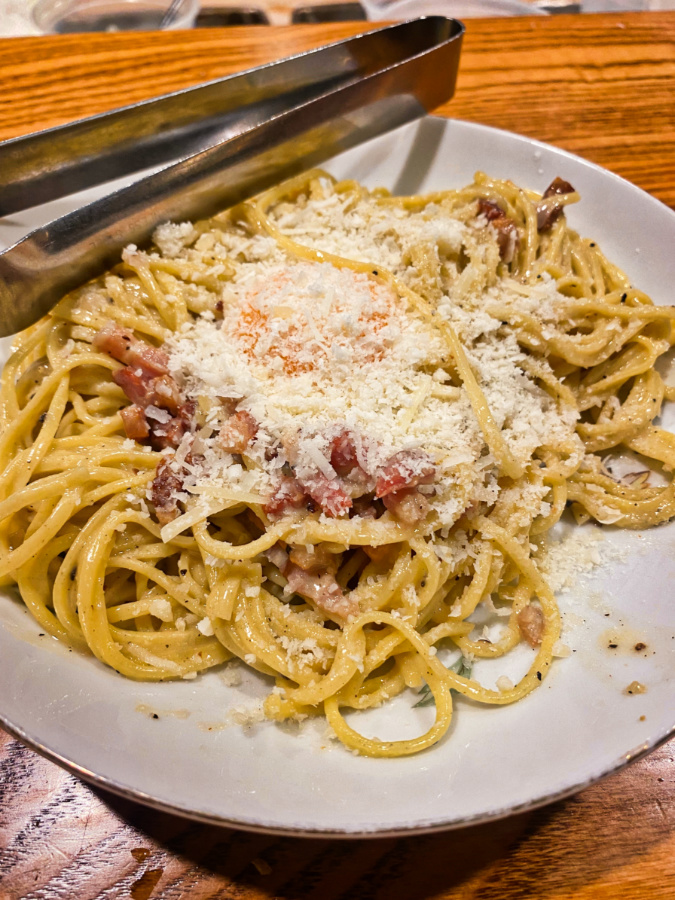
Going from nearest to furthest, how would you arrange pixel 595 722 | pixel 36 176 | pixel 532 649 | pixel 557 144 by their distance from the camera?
pixel 595 722 → pixel 532 649 → pixel 36 176 → pixel 557 144

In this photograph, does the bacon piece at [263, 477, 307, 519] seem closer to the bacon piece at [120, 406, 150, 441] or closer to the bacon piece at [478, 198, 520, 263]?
the bacon piece at [120, 406, 150, 441]

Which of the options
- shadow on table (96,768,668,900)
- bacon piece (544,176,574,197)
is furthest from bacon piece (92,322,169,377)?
bacon piece (544,176,574,197)

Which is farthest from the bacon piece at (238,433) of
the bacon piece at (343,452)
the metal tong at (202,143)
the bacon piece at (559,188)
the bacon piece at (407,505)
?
the bacon piece at (559,188)

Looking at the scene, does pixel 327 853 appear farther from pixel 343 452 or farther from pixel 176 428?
pixel 176 428

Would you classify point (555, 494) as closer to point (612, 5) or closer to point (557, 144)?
point (557, 144)

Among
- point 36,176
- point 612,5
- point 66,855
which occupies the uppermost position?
point 612,5

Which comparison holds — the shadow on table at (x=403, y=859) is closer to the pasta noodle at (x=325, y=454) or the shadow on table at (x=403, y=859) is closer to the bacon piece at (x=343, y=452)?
the pasta noodle at (x=325, y=454)

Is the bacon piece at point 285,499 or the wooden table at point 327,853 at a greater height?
the bacon piece at point 285,499

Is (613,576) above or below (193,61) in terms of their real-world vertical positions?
below

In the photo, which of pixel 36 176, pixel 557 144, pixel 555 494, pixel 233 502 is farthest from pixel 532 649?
pixel 557 144
